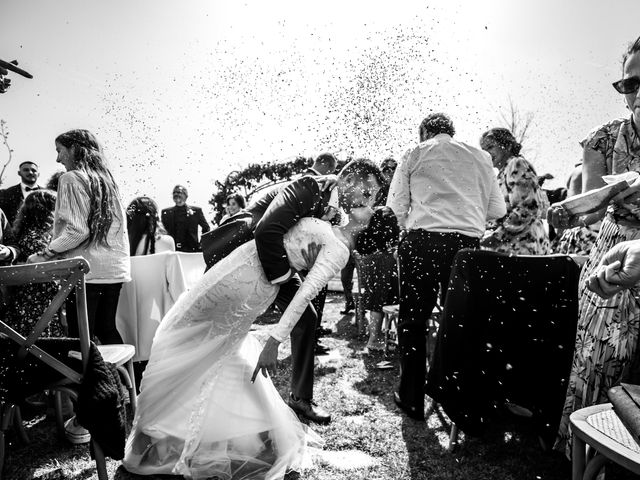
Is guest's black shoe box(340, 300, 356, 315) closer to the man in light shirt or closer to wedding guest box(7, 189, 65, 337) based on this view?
the man in light shirt

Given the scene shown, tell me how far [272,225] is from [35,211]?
211 centimetres

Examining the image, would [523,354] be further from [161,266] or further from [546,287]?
[161,266]

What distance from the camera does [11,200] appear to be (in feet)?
15.9

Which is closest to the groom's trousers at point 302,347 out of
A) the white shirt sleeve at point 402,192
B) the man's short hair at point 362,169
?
the man's short hair at point 362,169

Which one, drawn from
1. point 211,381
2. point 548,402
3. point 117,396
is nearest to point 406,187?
point 548,402

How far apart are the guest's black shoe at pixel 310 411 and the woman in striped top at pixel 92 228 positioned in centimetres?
139

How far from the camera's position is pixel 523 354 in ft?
7.29

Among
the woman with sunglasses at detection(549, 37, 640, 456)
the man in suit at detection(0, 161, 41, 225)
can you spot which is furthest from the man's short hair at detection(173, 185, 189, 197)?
the woman with sunglasses at detection(549, 37, 640, 456)

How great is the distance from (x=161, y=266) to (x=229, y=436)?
180 centimetres

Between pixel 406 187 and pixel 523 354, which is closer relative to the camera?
pixel 523 354

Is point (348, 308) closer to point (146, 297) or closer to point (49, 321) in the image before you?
point (146, 297)

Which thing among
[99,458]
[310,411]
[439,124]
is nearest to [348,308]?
[310,411]

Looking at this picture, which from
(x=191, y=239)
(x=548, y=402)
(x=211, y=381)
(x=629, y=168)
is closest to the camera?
(x=629, y=168)

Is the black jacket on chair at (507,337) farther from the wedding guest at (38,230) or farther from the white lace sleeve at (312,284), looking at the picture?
the wedding guest at (38,230)
